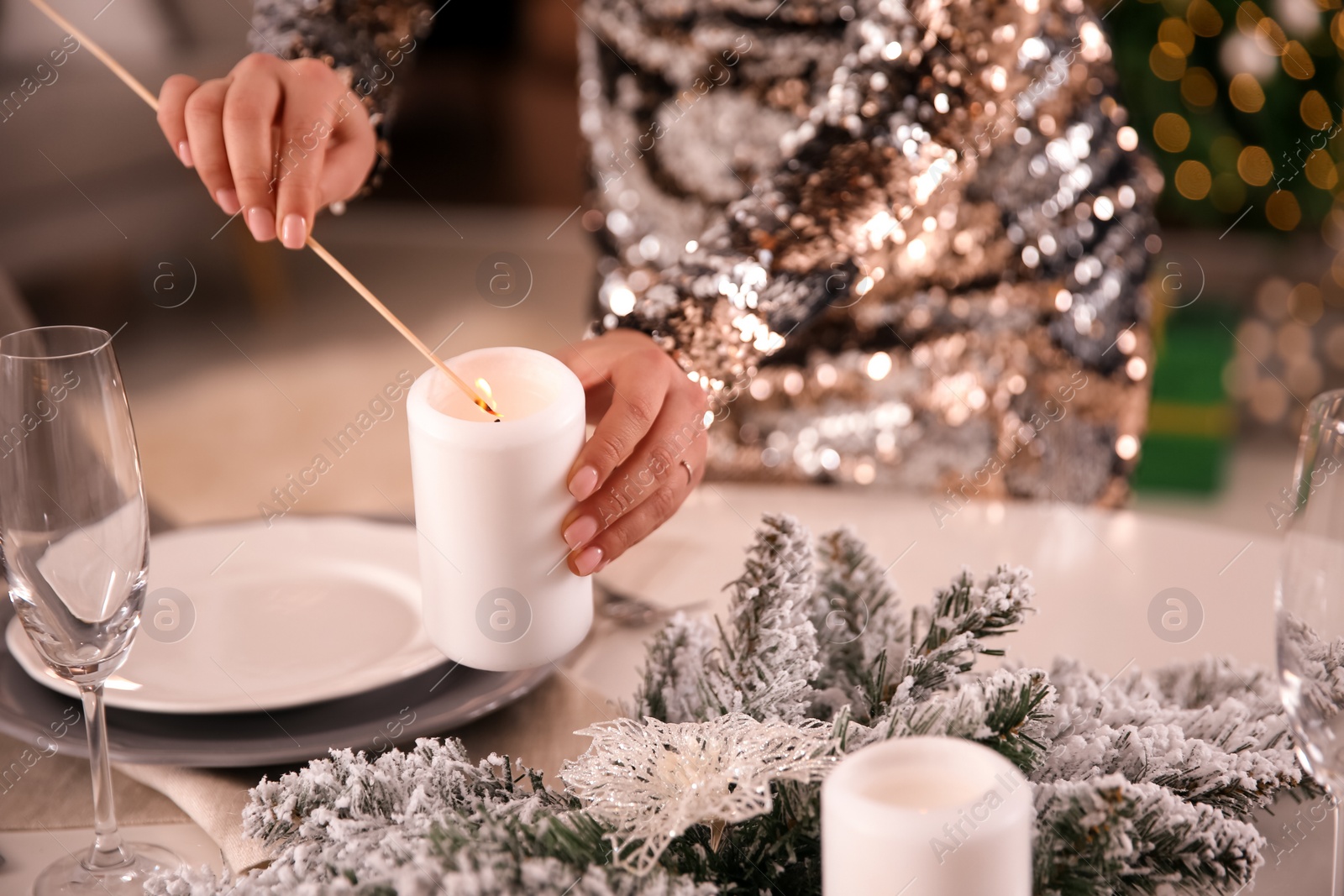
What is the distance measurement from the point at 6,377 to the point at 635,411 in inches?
11.4

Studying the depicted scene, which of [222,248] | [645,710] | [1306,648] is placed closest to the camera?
[1306,648]

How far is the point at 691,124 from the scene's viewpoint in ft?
3.95

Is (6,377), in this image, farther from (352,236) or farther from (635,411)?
(352,236)

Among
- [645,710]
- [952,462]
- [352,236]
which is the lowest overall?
[352,236]

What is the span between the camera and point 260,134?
2.27 ft

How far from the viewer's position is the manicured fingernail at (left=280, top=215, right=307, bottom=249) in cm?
66

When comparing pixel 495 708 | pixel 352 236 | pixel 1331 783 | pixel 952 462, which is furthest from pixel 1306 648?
pixel 352 236

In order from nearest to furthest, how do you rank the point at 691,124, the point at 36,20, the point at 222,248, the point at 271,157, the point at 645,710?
the point at 645,710
the point at 271,157
the point at 691,124
the point at 36,20
the point at 222,248

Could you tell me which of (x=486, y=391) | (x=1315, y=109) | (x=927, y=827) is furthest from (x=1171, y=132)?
(x=927, y=827)

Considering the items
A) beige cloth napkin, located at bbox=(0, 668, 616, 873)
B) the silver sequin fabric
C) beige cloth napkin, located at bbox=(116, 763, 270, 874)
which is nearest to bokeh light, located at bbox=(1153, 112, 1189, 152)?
the silver sequin fabric

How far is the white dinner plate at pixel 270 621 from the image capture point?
2.21ft

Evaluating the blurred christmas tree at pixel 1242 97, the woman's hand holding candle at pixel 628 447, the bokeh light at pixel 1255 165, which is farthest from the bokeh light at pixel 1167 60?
the woman's hand holding candle at pixel 628 447

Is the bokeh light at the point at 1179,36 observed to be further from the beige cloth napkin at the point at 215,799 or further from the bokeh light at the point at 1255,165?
the beige cloth napkin at the point at 215,799

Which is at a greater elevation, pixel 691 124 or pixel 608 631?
pixel 691 124
